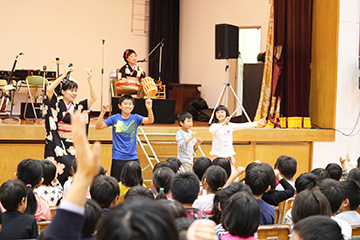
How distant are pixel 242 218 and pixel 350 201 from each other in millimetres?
1159

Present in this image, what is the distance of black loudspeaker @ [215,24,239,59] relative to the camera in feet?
24.7

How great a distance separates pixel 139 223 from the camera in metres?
0.93

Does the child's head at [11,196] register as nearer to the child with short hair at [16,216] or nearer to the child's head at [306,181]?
the child with short hair at [16,216]

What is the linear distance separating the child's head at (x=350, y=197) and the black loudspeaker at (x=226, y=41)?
15.7ft

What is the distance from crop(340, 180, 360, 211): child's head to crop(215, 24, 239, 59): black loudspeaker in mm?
4799

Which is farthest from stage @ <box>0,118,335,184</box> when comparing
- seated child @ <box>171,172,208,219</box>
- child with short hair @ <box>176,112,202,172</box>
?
seated child @ <box>171,172,208,219</box>

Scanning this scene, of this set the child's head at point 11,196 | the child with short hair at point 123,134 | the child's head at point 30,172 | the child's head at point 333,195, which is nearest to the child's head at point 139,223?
the child's head at point 11,196

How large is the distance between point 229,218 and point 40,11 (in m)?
9.28

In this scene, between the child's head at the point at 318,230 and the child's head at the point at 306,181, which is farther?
the child's head at the point at 306,181

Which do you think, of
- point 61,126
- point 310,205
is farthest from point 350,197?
point 61,126

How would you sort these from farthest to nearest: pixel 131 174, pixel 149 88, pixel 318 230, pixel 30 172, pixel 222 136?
pixel 149 88 < pixel 222 136 < pixel 131 174 < pixel 30 172 < pixel 318 230

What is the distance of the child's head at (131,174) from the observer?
3.49 meters

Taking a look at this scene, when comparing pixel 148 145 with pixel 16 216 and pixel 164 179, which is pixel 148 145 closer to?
pixel 164 179

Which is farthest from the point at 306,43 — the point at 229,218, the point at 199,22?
the point at 229,218
